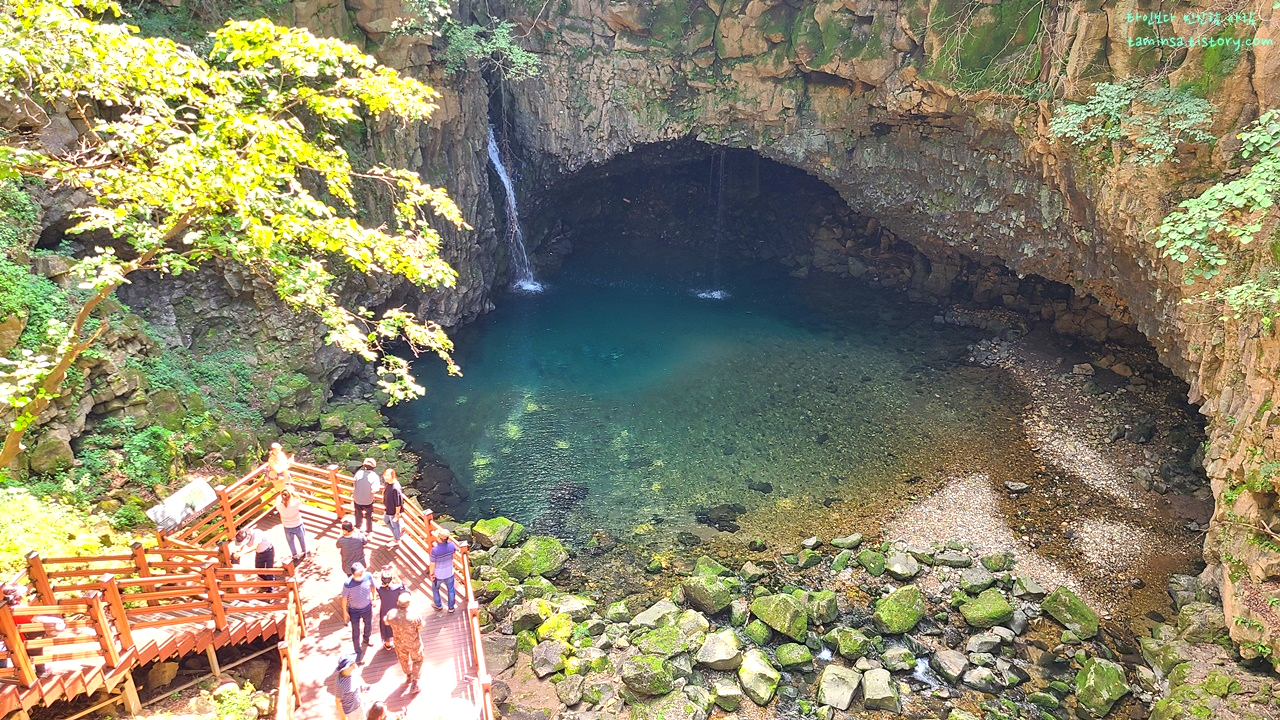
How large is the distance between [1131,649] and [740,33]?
78.5 feet

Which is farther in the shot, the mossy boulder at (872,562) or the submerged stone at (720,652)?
the mossy boulder at (872,562)

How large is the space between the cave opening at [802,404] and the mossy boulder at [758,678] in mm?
3826

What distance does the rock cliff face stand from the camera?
1442 cm

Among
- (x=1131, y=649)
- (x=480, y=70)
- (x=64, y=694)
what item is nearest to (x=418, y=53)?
(x=480, y=70)

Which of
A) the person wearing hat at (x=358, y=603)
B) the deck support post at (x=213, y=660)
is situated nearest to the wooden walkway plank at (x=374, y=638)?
the person wearing hat at (x=358, y=603)

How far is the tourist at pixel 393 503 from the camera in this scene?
42.7 feet

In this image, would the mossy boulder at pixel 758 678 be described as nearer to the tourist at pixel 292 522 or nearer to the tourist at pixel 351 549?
the tourist at pixel 351 549

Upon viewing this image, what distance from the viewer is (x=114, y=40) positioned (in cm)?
823

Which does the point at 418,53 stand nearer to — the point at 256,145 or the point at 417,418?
the point at 417,418

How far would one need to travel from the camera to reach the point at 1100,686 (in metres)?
13.8

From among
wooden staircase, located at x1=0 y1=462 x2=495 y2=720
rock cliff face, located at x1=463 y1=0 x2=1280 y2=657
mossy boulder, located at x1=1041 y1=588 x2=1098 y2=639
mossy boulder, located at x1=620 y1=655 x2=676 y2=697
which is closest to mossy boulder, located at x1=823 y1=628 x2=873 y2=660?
mossy boulder, located at x1=620 y1=655 x2=676 y2=697

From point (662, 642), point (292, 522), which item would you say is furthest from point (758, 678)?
point (292, 522)

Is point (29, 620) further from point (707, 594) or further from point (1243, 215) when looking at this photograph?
point (1243, 215)

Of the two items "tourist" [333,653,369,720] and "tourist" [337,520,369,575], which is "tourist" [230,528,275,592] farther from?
"tourist" [333,653,369,720]
